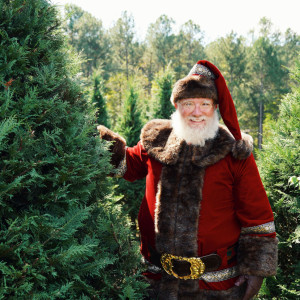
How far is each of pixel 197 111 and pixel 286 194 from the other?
1.35 m

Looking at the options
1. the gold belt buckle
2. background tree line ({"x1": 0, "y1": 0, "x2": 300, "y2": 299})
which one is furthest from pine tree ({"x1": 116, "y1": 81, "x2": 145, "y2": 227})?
background tree line ({"x1": 0, "y1": 0, "x2": 300, "y2": 299})

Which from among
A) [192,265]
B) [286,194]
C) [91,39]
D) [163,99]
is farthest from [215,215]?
[91,39]

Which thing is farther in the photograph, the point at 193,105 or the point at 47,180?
the point at 193,105

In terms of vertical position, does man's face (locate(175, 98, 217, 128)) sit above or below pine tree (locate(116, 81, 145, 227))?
above

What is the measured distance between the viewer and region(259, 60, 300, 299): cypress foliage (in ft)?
9.23

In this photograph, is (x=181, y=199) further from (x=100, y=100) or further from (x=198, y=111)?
(x=100, y=100)

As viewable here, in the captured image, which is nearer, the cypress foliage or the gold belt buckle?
the gold belt buckle

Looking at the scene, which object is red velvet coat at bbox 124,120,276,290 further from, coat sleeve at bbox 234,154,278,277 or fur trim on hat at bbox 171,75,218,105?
fur trim on hat at bbox 171,75,218,105

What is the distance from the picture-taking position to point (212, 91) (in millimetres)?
2410

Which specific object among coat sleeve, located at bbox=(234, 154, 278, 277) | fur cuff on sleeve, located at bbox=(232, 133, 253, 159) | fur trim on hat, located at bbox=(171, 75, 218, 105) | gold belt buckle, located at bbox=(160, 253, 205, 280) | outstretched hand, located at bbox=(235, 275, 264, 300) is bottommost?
outstretched hand, located at bbox=(235, 275, 264, 300)

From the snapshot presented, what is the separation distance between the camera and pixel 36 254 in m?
1.26

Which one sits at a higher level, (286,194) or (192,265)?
(286,194)

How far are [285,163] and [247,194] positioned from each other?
903 mm

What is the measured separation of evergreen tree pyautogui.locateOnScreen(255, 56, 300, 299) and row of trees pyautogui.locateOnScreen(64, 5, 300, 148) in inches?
551
